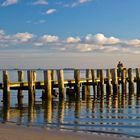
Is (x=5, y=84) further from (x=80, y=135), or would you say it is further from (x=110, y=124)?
(x=80, y=135)

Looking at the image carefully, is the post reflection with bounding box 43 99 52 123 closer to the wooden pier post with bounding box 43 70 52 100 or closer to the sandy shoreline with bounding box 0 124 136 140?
the wooden pier post with bounding box 43 70 52 100

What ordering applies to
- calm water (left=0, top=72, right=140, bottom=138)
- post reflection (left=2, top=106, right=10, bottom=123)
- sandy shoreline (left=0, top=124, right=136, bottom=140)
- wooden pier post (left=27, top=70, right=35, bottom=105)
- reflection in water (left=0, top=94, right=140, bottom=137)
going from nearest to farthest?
sandy shoreline (left=0, top=124, right=136, bottom=140), calm water (left=0, top=72, right=140, bottom=138), reflection in water (left=0, top=94, right=140, bottom=137), post reflection (left=2, top=106, right=10, bottom=123), wooden pier post (left=27, top=70, right=35, bottom=105)

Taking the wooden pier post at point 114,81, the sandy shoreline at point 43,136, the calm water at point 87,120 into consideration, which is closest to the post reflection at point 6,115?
the calm water at point 87,120

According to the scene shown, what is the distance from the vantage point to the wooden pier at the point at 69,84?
27.7 meters

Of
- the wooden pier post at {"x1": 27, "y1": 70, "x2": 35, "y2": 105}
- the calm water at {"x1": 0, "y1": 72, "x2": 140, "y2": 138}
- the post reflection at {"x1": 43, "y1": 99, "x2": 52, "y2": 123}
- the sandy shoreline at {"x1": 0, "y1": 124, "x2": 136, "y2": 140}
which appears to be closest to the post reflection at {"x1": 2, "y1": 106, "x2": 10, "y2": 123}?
the calm water at {"x1": 0, "y1": 72, "x2": 140, "y2": 138}

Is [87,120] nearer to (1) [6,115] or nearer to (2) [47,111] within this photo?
(1) [6,115]

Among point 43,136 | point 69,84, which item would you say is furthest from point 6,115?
point 69,84

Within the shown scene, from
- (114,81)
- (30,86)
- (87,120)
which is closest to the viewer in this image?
(87,120)

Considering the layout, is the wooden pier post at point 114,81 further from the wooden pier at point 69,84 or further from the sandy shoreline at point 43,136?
the sandy shoreline at point 43,136

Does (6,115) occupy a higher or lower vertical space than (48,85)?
lower

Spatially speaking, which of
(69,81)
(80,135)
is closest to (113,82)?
(69,81)

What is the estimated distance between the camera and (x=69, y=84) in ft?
107

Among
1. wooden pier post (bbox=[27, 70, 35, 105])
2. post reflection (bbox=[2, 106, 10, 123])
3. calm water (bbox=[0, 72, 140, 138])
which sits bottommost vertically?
calm water (bbox=[0, 72, 140, 138])

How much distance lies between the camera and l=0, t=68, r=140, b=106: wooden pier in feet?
90.8
